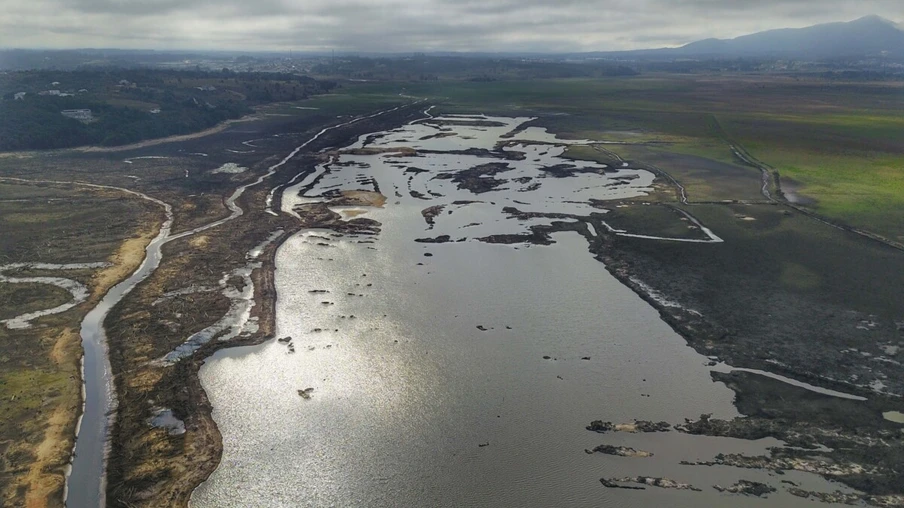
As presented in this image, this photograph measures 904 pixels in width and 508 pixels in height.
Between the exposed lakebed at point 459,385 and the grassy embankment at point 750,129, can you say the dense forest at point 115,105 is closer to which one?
the grassy embankment at point 750,129

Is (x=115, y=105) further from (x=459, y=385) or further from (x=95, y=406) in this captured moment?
(x=459, y=385)

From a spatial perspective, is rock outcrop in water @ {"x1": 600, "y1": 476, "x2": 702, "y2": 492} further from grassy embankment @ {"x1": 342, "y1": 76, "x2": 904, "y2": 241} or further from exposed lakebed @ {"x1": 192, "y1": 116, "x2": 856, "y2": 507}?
grassy embankment @ {"x1": 342, "y1": 76, "x2": 904, "y2": 241}

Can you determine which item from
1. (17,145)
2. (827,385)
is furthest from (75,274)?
(17,145)

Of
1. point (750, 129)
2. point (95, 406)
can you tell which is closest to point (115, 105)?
point (95, 406)

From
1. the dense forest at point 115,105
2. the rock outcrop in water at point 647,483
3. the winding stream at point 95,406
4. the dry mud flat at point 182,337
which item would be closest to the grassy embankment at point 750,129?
the rock outcrop in water at point 647,483

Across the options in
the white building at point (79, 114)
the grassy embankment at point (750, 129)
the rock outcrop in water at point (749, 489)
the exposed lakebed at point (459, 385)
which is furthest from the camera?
the white building at point (79, 114)

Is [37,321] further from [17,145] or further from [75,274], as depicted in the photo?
[17,145]
